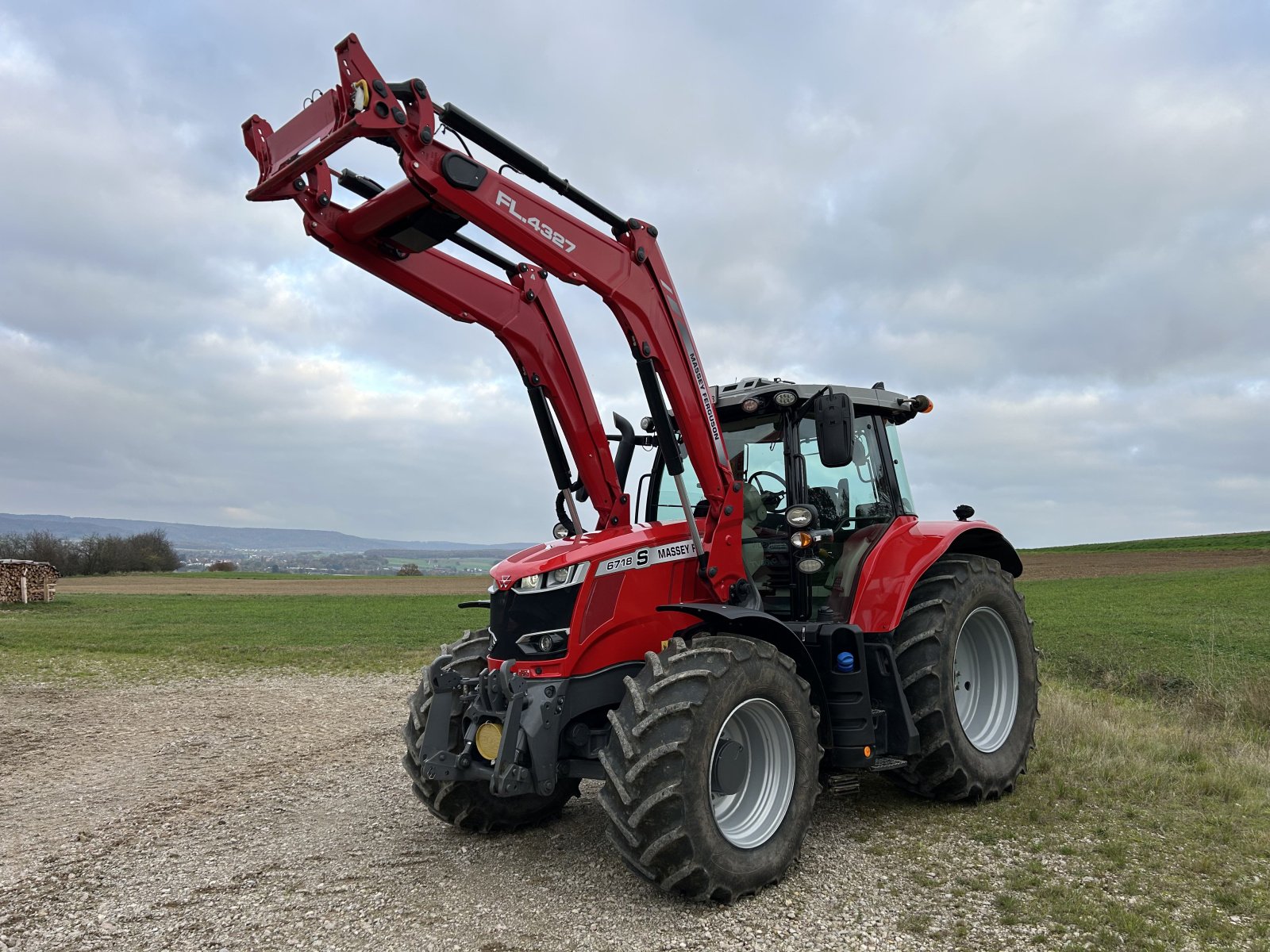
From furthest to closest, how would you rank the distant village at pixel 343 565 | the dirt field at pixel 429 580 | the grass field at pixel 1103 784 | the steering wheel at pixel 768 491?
the distant village at pixel 343 565
the dirt field at pixel 429 580
the steering wheel at pixel 768 491
the grass field at pixel 1103 784

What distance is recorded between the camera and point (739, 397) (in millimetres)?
6016

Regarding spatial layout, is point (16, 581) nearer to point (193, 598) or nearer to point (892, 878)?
point (193, 598)

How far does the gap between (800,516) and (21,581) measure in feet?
105

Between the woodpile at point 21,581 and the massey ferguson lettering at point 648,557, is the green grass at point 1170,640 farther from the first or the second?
the woodpile at point 21,581

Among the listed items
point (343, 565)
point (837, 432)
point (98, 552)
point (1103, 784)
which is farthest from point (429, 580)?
point (837, 432)

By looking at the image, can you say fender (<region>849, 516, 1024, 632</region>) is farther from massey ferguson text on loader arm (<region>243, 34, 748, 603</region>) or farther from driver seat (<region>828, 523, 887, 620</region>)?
massey ferguson text on loader arm (<region>243, 34, 748, 603</region>)

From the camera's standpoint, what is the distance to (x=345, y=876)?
4.80 meters

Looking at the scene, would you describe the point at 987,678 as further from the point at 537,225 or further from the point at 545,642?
the point at 537,225

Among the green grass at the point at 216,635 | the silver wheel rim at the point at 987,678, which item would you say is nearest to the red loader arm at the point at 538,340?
the silver wheel rim at the point at 987,678

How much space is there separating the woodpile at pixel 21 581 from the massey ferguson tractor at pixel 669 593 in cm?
3011

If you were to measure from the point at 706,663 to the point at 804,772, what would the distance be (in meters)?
0.94

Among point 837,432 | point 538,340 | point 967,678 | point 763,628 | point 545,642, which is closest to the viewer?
point 545,642

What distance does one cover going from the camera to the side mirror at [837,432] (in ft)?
16.5

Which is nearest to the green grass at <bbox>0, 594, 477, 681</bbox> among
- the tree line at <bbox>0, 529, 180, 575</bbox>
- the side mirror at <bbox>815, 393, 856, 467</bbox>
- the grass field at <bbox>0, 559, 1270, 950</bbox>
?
the grass field at <bbox>0, 559, 1270, 950</bbox>
